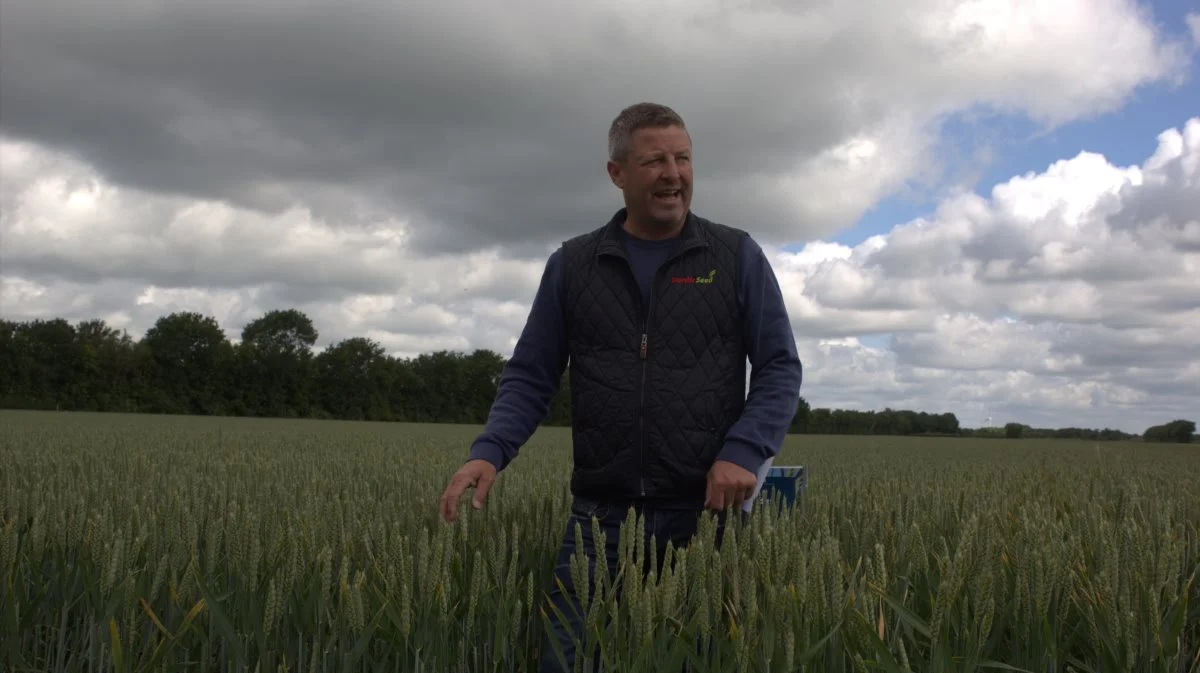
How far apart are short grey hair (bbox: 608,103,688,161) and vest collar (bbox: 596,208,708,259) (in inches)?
9.7

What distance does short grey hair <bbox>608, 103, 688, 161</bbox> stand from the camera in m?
3.03

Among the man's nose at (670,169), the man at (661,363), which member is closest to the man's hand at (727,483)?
the man at (661,363)

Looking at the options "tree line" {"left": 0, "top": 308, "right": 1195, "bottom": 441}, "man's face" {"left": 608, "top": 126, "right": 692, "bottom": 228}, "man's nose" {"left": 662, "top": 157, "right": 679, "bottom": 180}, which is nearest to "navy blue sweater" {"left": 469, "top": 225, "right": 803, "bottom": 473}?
"man's face" {"left": 608, "top": 126, "right": 692, "bottom": 228}

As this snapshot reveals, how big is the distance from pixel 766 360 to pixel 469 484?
1061 mm

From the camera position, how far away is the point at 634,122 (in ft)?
10.1

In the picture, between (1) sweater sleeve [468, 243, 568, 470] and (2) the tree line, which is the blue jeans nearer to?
(1) sweater sleeve [468, 243, 568, 470]

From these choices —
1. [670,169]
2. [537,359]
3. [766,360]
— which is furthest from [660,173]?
[537,359]

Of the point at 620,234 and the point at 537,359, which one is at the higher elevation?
the point at 620,234

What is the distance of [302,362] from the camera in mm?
54438

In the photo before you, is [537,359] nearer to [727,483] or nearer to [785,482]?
[727,483]

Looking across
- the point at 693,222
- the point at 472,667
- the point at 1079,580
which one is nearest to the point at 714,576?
the point at 472,667

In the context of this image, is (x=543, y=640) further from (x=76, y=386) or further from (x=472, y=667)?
(x=76, y=386)

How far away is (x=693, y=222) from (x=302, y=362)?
54.1 m

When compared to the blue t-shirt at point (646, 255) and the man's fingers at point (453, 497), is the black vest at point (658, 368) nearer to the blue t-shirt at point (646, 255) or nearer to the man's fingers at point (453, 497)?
the blue t-shirt at point (646, 255)
